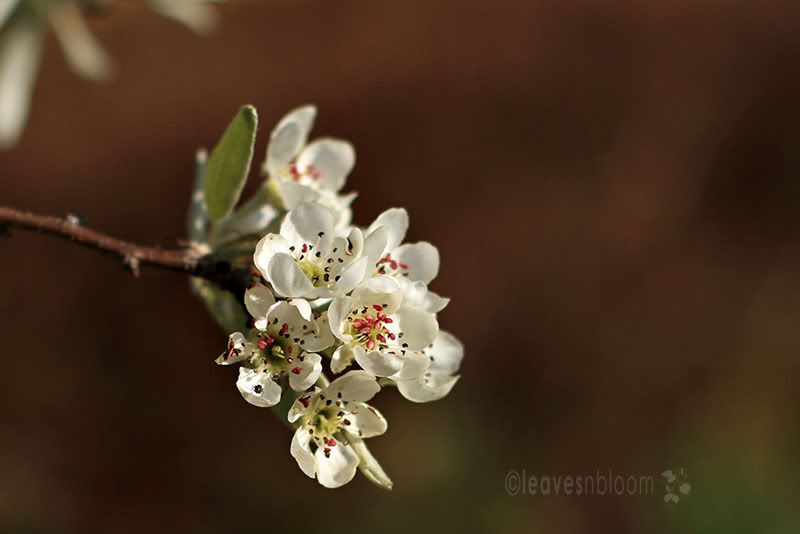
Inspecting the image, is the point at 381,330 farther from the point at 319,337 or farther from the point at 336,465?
the point at 336,465

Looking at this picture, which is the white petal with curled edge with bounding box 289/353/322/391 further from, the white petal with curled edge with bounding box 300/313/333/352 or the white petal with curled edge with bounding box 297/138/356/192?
the white petal with curled edge with bounding box 297/138/356/192

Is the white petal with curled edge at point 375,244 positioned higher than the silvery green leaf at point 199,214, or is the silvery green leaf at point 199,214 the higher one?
the silvery green leaf at point 199,214

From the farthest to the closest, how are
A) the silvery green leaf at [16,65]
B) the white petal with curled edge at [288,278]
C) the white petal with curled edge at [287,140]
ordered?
the silvery green leaf at [16,65] < the white petal with curled edge at [287,140] < the white petal with curled edge at [288,278]

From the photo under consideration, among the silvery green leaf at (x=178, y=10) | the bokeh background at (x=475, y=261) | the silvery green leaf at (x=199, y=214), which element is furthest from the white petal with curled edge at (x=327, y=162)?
the bokeh background at (x=475, y=261)

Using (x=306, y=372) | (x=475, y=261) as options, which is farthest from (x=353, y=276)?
(x=475, y=261)

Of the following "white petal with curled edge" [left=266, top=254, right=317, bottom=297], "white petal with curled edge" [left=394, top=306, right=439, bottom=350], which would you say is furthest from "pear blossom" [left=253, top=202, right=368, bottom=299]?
"white petal with curled edge" [left=394, top=306, right=439, bottom=350]

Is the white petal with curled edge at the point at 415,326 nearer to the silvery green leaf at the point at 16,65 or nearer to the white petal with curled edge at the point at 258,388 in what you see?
the white petal with curled edge at the point at 258,388

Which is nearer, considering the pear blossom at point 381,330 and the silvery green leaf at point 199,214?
the pear blossom at point 381,330
